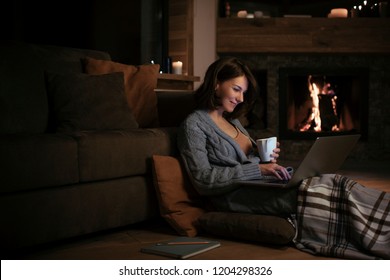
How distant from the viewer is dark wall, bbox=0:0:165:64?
165 inches

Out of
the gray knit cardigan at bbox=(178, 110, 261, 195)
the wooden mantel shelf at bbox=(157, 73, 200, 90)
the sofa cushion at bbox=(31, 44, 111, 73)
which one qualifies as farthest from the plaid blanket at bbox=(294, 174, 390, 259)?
the wooden mantel shelf at bbox=(157, 73, 200, 90)

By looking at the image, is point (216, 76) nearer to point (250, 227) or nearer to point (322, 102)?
point (250, 227)

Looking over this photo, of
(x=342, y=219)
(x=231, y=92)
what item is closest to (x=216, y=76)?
(x=231, y=92)

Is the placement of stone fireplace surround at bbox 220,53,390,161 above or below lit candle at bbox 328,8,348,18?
below

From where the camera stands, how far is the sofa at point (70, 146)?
1.85 meters

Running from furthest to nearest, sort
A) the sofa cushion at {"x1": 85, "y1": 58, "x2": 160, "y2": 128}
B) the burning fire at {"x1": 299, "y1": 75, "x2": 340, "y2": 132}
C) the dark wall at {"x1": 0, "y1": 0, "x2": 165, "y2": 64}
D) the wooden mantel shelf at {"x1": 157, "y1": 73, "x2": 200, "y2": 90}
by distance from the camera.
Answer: the burning fire at {"x1": 299, "y1": 75, "x2": 340, "y2": 132} < the wooden mantel shelf at {"x1": 157, "y1": 73, "x2": 200, "y2": 90} < the dark wall at {"x1": 0, "y1": 0, "x2": 165, "y2": 64} < the sofa cushion at {"x1": 85, "y1": 58, "x2": 160, "y2": 128}

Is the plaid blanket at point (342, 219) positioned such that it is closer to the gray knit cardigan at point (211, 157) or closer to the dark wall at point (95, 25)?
the gray knit cardigan at point (211, 157)

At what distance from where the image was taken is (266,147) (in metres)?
2.21

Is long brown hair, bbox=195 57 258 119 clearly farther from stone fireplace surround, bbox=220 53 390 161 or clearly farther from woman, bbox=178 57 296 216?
stone fireplace surround, bbox=220 53 390 161

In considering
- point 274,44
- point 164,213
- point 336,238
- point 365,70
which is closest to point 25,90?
point 164,213

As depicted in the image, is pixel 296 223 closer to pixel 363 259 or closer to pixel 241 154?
pixel 363 259

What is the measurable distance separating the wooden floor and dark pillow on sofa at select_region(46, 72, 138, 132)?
0.48m

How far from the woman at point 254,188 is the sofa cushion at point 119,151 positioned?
0.35 feet

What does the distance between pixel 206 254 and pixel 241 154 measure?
58cm
